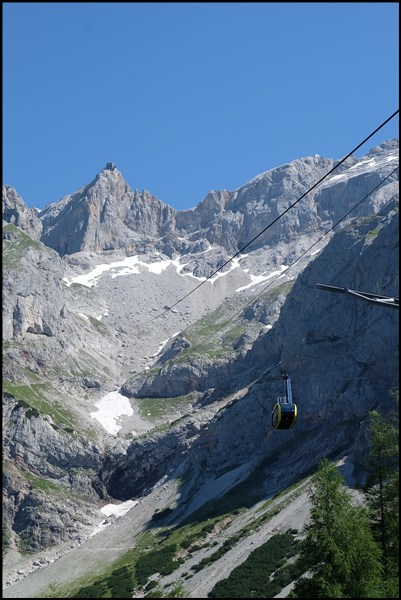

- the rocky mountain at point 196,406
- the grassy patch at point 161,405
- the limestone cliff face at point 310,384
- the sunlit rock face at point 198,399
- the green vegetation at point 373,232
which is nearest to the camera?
the limestone cliff face at point 310,384

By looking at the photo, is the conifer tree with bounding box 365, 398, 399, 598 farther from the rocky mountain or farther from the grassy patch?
the grassy patch

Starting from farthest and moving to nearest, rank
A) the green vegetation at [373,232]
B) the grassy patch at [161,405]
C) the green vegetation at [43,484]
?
the grassy patch at [161,405]
the green vegetation at [373,232]
the green vegetation at [43,484]

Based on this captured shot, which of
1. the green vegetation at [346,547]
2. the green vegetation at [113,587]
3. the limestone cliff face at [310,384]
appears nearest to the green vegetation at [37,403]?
the limestone cliff face at [310,384]

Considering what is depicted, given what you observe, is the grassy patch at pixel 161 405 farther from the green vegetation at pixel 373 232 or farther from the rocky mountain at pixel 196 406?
the green vegetation at pixel 373 232

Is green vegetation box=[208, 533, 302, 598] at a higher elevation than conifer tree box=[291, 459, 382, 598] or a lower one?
lower

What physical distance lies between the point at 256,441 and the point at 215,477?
11.7 metres

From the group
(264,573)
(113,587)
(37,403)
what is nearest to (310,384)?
(113,587)

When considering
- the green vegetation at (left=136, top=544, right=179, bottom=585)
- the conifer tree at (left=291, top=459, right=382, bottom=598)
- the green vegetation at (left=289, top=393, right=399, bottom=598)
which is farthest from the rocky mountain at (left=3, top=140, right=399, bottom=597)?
the conifer tree at (left=291, top=459, right=382, bottom=598)

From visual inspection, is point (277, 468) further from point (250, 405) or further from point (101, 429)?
point (101, 429)

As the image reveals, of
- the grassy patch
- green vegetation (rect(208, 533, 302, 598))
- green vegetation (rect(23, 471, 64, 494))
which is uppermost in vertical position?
the grassy patch

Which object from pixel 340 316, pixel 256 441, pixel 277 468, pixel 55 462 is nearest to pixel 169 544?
pixel 277 468

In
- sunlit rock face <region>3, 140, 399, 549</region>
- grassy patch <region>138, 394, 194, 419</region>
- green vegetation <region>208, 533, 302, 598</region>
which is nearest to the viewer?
green vegetation <region>208, 533, 302, 598</region>

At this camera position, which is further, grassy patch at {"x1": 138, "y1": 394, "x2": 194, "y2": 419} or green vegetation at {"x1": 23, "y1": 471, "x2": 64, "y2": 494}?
grassy patch at {"x1": 138, "y1": 394, "x2": 194, "y2": 419}

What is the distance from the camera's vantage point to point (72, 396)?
178625mm
